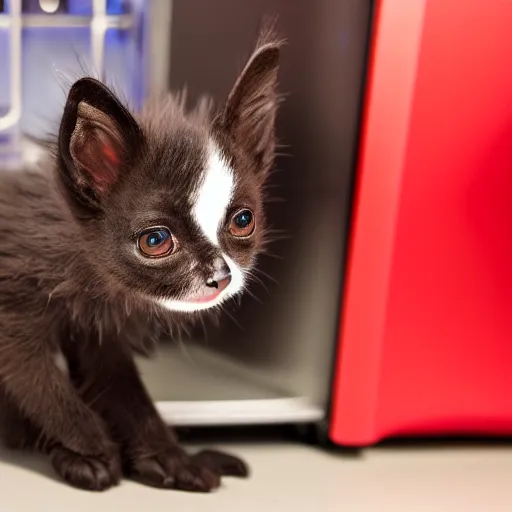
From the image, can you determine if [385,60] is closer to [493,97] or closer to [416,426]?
[493,97]

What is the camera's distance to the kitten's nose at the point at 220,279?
24.3 inches

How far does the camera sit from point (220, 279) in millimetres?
618

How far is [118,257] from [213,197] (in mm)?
94

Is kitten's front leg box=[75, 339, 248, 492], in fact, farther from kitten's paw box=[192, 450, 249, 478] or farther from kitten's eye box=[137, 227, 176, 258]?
kitten's eye box=[137, 227, 176, 258]

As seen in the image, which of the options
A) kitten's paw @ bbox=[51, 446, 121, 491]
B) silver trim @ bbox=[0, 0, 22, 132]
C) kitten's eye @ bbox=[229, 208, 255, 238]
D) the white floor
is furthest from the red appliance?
silver trim @ bbox=[0, 0, 22, 132]

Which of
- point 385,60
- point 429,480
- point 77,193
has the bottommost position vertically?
point 429,480

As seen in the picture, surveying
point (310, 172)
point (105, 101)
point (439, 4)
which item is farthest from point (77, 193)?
point (439, 4)

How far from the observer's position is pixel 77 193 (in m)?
0.62

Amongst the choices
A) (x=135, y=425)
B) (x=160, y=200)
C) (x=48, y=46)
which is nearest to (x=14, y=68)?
(x=48, y=46)

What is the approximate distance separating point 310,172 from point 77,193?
0.28 meters

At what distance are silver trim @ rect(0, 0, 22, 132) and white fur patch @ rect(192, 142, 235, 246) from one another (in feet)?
0.85

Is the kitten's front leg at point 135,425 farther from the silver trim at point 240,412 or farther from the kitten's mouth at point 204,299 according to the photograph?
the kitten's mouth at point 204,299

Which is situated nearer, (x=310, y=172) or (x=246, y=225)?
(x=246, y=225)

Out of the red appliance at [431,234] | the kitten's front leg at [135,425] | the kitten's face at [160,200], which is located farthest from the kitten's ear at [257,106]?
the kitten's front leg at [135,425]
